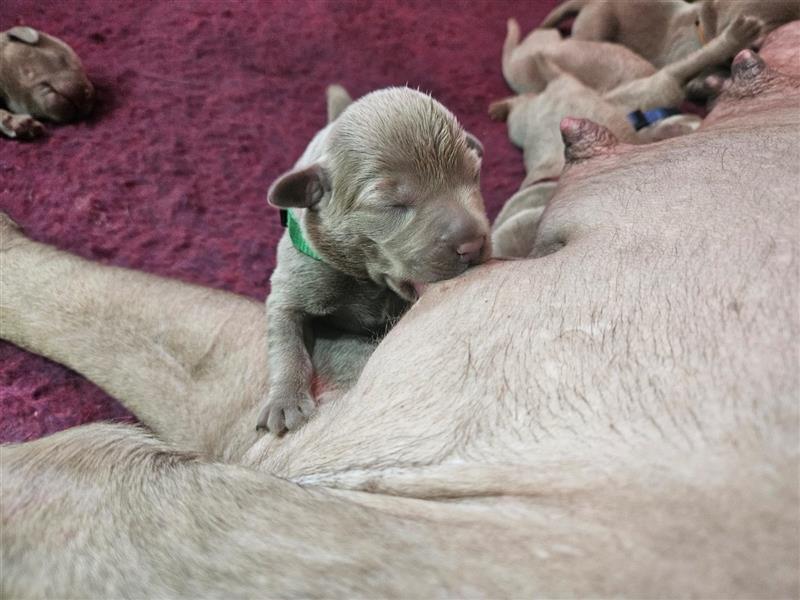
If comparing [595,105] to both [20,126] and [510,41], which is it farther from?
[20,126]

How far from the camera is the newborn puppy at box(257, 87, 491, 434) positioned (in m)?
1.60

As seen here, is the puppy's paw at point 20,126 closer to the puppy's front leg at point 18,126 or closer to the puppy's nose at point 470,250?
the puppy's front leg at point 18,126

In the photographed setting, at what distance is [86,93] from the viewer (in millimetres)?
2812

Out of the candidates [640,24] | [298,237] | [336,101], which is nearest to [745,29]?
[640,24]

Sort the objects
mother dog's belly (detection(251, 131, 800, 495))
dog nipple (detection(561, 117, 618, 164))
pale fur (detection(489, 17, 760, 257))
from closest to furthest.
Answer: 1. mother dog's belly (detection(251, 131, 800, 495))
2. dog nipple (detection(561, 117, 618, 164))
3. pale fur (detection(489, 17, 760, 257))

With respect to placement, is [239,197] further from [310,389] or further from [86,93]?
[310,389]

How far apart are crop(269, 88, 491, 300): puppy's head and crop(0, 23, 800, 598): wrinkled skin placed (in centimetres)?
11

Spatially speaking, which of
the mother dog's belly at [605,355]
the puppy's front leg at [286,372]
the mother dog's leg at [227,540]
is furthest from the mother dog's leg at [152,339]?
the mother dog's leg at [227,540]

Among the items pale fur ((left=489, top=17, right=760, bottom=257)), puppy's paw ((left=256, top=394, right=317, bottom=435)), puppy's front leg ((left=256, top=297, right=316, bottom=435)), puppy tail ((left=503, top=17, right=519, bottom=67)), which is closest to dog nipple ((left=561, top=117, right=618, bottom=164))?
pale fur ((left=489, top=17, right=760, bottom=257))

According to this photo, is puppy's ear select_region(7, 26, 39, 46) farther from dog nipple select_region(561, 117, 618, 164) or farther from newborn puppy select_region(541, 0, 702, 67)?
newborn puppy select_region(541, 0, 702, 67)

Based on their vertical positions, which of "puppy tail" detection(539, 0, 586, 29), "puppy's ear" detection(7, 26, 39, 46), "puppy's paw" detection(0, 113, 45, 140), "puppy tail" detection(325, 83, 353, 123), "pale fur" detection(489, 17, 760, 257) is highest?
"puppy's ear" detection(7, 26, 39, 46)

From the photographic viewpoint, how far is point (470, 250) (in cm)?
157

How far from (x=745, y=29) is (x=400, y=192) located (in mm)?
2042

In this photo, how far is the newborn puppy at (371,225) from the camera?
160cm
